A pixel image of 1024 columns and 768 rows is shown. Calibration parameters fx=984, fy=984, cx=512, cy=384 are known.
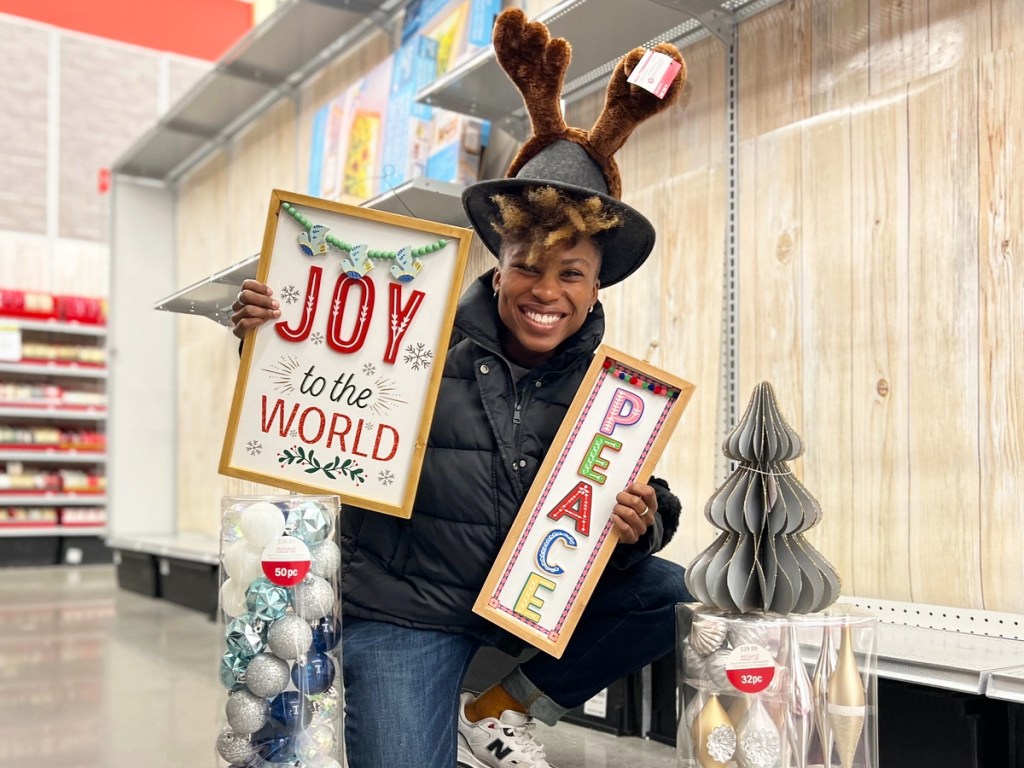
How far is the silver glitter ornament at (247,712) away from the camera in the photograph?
1541 millimetres

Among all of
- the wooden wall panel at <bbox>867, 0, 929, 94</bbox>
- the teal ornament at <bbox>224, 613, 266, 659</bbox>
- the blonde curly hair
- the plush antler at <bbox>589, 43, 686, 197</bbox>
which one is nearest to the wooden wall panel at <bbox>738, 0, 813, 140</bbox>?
the wooden wall panel at <bbox>867, 0, 929, 94</bbox>

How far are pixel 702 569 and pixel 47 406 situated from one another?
7.21 meters

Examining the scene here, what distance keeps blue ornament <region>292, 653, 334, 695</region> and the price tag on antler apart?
3.75 feet

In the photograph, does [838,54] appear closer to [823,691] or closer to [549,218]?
[549,218]

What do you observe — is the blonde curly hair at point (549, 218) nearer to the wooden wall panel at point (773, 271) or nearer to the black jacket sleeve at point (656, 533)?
the black jacket sleeve at point (656, 533)

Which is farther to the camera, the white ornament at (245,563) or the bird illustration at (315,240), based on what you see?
the bird illustration at (315,240)

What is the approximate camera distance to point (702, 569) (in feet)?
5.34

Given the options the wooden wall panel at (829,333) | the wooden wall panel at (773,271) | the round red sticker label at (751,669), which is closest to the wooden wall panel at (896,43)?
the wooden wall panel at (829,333)

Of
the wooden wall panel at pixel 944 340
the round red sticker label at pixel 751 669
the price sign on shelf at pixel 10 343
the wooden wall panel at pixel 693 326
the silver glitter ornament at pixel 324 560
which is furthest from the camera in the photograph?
the price sign on shelf at pixel 10 343

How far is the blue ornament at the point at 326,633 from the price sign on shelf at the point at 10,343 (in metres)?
6.86

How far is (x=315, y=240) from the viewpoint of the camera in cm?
177

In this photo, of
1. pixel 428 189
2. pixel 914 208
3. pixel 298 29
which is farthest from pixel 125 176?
pixel 914 208

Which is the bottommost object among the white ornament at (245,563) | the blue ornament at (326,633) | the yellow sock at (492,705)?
the yellow sock at (492,705)

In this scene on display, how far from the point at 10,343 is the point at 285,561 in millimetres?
6912
